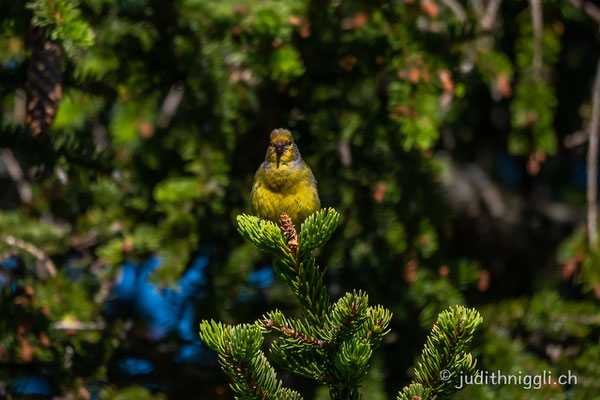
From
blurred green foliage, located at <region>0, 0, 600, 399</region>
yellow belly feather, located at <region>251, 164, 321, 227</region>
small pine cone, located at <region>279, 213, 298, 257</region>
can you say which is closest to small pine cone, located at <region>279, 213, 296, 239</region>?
small pine cone, located at <region>279, 213, 298, 257</region>

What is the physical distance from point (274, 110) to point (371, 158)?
1.87 ft

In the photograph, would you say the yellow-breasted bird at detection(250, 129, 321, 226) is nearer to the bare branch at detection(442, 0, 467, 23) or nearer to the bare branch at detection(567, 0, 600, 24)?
the bare branch at detection(442, 0, 467, 23)

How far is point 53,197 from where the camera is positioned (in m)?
4.14

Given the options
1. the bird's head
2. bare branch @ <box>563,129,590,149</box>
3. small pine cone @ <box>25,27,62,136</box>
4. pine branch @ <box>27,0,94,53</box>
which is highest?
pine branch @ <box>27,0,94,53</box>

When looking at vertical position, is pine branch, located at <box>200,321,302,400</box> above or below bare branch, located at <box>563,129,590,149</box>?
above

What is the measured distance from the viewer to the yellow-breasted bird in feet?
9.92

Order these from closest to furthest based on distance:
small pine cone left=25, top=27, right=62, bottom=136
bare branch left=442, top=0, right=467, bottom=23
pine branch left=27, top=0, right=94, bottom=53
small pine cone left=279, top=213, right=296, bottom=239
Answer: small pine cone left=279, top=213, right=296, bottom=239
pine branch left=27, top=0, right=94, bottom=53
small pine cone left=25, top=27, right=62, bottom=136
bare branch left=442, top=0, right=467, bottom=23

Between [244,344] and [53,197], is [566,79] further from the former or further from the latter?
[244,344]

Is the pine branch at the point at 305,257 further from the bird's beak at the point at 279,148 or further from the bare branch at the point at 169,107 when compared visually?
the bare branch at the point at 169,107

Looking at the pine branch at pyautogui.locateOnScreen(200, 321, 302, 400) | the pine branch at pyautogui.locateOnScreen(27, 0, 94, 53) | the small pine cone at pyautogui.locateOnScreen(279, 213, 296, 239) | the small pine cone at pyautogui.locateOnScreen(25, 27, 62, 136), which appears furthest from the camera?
the small pine cone at pyautogui.locateOnScreen(25, 27, 62, 136)

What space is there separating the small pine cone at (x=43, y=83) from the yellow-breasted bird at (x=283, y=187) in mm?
950

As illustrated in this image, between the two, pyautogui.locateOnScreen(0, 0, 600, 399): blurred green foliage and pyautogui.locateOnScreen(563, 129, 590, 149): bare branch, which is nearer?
pyautogui.locateOnScreen(0, 0, 600, 399): blurred green foliage

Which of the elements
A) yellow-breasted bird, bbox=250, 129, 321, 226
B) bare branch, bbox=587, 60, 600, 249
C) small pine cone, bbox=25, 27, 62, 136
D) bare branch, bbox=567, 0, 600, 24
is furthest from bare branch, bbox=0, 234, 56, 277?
bare branch, bbox=567, 0, 600, 24

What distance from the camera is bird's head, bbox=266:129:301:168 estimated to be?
3.07m
